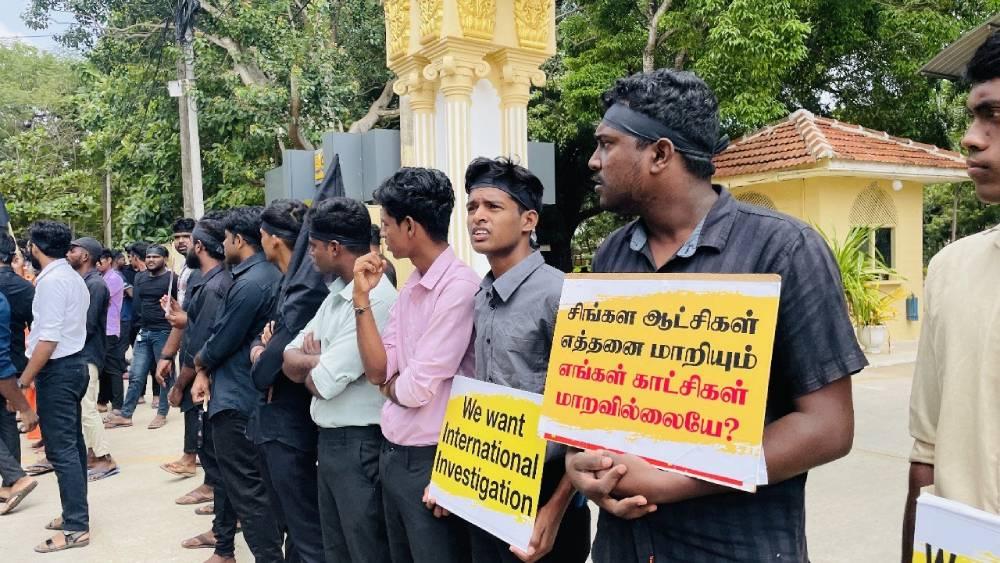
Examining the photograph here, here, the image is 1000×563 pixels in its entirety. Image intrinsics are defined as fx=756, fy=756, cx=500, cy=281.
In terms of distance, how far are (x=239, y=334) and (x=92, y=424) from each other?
3256mm

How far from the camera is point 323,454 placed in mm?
2994

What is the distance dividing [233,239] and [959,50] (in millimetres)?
4424

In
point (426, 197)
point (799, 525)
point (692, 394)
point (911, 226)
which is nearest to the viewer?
point (692, 394)

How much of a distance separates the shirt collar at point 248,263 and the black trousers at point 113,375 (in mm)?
5408

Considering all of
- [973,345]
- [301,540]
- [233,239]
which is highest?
[233,239]

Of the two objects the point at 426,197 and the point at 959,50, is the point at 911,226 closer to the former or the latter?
the point at 959,50

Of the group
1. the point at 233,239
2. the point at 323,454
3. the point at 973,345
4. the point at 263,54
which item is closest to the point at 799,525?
the point at 973,345

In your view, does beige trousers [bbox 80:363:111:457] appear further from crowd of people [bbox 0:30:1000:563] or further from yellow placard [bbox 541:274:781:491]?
yellow placard [bbox 541:274:781:491]

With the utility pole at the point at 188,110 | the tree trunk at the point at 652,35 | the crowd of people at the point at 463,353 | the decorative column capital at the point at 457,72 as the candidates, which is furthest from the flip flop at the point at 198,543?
the tree trunk at the point at 652,35

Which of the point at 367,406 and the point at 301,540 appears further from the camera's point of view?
the point at 301,540

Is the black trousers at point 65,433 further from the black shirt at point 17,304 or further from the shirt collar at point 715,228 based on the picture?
the shirt collar at point 715,228

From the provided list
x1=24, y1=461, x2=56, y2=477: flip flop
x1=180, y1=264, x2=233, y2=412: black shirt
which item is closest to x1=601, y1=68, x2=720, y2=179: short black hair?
x1=180, y1=264, x2=233, y2=412: black shirt

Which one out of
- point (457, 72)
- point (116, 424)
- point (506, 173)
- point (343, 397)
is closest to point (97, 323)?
point (116, 424)

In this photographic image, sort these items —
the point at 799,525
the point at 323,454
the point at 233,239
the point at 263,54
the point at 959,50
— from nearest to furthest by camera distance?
Result: the point at 799,525 < the point at 323,454 < the point at 233,239 < the point at 959,50 < the point at 263,54
